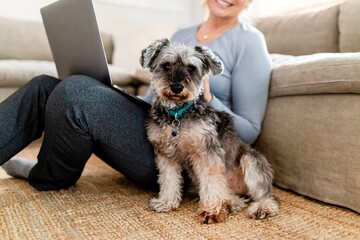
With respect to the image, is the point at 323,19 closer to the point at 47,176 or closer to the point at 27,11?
the point at 47,176

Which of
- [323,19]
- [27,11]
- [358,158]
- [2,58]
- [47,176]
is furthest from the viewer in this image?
[27,11]

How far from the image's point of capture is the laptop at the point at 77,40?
1507 mm

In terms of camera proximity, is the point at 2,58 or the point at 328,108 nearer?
the point at 328,108

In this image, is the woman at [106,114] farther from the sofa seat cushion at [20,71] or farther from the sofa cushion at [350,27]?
the sofa seat cushion at [20,71]

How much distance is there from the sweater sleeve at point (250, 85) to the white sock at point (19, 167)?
3.74ft

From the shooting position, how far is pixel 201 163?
1.53 meters

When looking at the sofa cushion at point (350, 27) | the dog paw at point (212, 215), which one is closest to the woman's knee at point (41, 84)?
the dog paw at point (212, 215)

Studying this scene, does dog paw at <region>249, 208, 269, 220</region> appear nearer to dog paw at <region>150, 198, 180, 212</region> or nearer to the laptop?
dog paw at <region>150, 198, 180, 212</region>

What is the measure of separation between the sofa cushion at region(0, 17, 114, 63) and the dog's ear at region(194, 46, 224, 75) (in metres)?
2.69

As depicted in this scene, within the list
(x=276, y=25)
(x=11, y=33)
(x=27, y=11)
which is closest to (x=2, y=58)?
(x=11, y=33)

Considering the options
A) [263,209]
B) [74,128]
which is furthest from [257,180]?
[74,128]

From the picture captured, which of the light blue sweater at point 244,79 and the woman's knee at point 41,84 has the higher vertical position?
the woman's knee at point 41,84

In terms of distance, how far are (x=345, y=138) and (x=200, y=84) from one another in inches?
25.9

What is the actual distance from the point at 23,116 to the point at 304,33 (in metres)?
2.09
